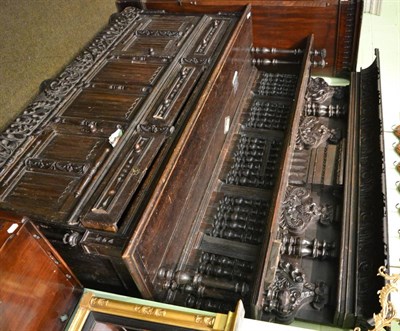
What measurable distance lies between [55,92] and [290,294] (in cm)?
165

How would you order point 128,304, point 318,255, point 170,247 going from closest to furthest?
point 128,304, point 170,247, point 318,255

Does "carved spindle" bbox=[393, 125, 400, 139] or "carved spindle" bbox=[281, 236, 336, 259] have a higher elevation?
"carved spindle" bbox=[393, 125, 400, 139]

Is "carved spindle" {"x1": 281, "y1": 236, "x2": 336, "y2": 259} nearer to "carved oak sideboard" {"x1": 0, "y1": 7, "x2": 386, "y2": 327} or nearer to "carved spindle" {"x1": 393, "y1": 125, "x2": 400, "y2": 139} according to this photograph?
"carved oak sideboard" {"x1": 0, "y1": 7, "x2": 386, "y2": 327}

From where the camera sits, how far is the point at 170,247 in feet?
5.85

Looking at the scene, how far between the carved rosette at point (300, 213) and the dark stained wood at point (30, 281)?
3.81ft

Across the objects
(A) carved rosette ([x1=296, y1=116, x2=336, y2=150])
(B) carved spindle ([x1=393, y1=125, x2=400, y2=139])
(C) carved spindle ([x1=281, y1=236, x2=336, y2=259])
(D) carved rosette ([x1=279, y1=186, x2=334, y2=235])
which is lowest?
(C) carved spindle ([x1=281, y1=236, x2=336, y2=259])

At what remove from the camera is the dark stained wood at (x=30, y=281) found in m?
1.16

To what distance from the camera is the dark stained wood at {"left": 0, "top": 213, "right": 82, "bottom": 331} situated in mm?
1156

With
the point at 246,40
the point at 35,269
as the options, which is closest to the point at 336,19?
the point at 246,40

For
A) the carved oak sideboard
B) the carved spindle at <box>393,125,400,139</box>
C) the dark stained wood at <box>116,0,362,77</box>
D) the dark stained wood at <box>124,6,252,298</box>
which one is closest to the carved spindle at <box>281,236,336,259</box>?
the carved oak sideboard

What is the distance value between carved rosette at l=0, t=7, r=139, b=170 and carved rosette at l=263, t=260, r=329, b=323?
138cm

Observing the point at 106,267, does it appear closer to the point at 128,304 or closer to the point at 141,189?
the point at 128,304

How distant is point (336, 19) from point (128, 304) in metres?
2.34

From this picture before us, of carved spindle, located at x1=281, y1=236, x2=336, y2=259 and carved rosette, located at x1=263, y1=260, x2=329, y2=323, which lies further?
carved spindle, located at x1=281, y1=236, x2=336, y2=259
